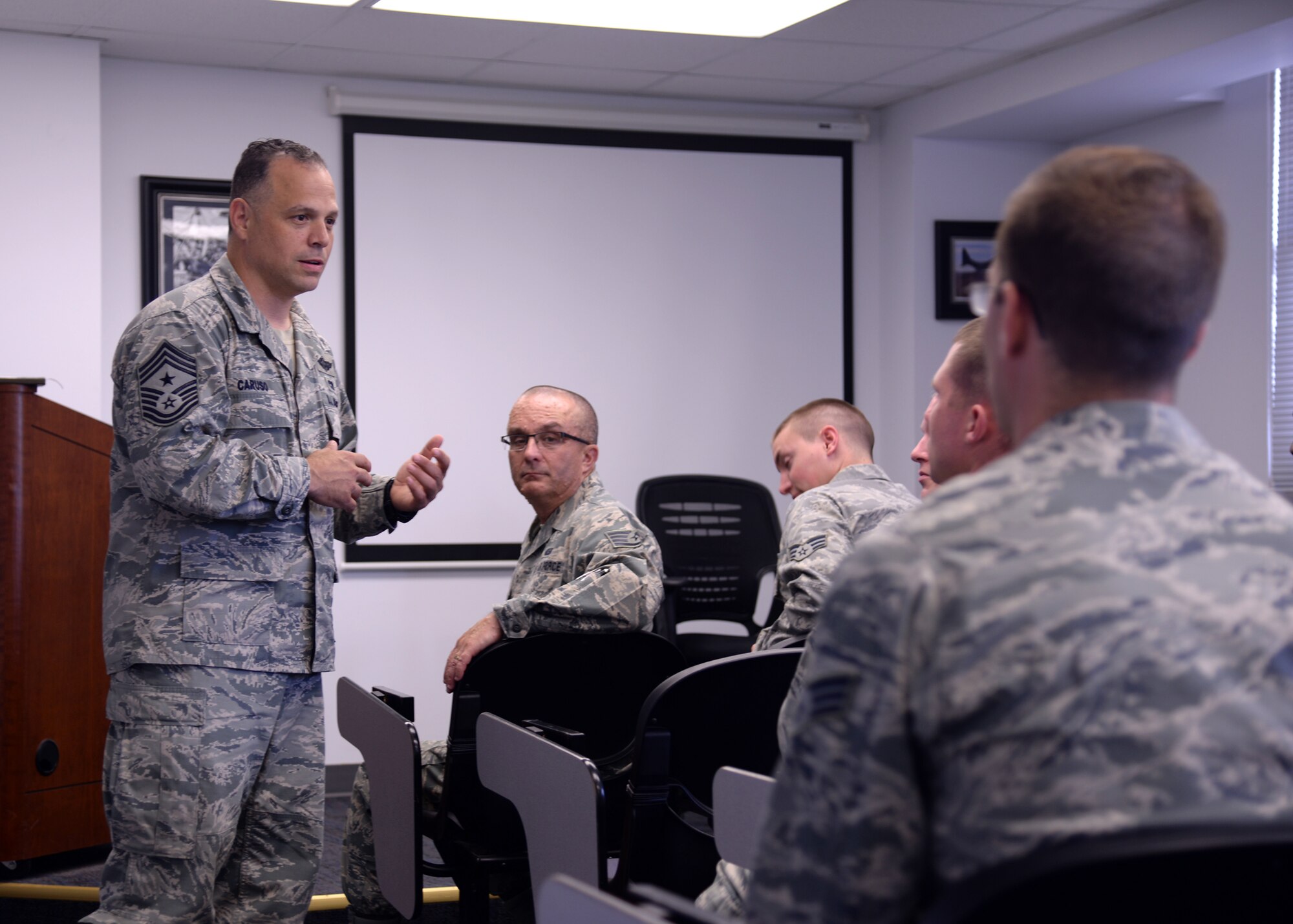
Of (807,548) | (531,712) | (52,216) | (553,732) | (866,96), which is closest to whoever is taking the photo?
(553,732)

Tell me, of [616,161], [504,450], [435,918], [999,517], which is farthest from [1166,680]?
[616,161]

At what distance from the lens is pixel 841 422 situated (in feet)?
10.2

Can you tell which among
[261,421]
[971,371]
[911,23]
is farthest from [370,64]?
[971,371]

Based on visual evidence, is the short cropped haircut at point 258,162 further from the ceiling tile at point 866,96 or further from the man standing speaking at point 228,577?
the ceiling tile at point 866,96

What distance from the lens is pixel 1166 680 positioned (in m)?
0.73

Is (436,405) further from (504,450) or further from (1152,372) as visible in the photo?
(1152,372)

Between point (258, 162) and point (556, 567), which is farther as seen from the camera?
point (556, 567)

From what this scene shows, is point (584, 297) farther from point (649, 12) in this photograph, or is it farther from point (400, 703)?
point (400, 703)

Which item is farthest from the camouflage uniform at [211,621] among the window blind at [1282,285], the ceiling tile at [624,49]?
the window blind at [1282,285]

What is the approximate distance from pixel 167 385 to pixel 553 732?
32.3 inches

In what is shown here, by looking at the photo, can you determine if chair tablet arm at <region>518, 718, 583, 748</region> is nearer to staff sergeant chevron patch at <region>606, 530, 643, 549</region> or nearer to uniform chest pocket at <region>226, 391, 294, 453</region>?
staff sergeant chevron patch at <region>606, 530, 643, 549</region>

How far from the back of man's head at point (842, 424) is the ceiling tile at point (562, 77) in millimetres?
2405

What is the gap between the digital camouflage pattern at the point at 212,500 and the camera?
1971mm

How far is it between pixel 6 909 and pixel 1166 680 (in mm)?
3483
